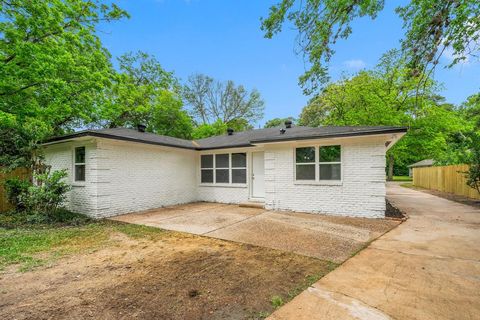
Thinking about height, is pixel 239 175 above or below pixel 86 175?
below

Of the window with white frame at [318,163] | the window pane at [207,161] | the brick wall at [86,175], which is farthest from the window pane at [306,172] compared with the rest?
the brick wall at [86,175]

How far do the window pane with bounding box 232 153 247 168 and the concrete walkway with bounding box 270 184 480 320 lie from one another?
19.6ft

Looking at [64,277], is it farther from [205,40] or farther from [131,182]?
[205,40]

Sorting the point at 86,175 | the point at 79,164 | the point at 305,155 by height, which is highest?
the point at 305,155

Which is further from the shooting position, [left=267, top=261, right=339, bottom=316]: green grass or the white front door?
the white front door

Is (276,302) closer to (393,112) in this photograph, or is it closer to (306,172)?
(306,172)

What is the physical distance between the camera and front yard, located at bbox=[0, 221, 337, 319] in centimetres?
252

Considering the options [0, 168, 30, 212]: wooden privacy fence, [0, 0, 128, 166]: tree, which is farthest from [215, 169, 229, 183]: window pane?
[0, 168, 30, 212]: wooden privacy fence

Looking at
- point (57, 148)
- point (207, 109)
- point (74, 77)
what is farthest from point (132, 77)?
point (57, 148)

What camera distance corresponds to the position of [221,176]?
10578mm

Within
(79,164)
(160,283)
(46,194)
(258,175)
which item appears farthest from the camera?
(258,175)

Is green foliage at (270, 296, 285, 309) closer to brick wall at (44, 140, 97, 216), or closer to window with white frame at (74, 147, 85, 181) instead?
brick wall at (44, 140, 97, 216)

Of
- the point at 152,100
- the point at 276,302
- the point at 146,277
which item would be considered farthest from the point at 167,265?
the point at 152,100

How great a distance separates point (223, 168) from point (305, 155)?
3.92m
